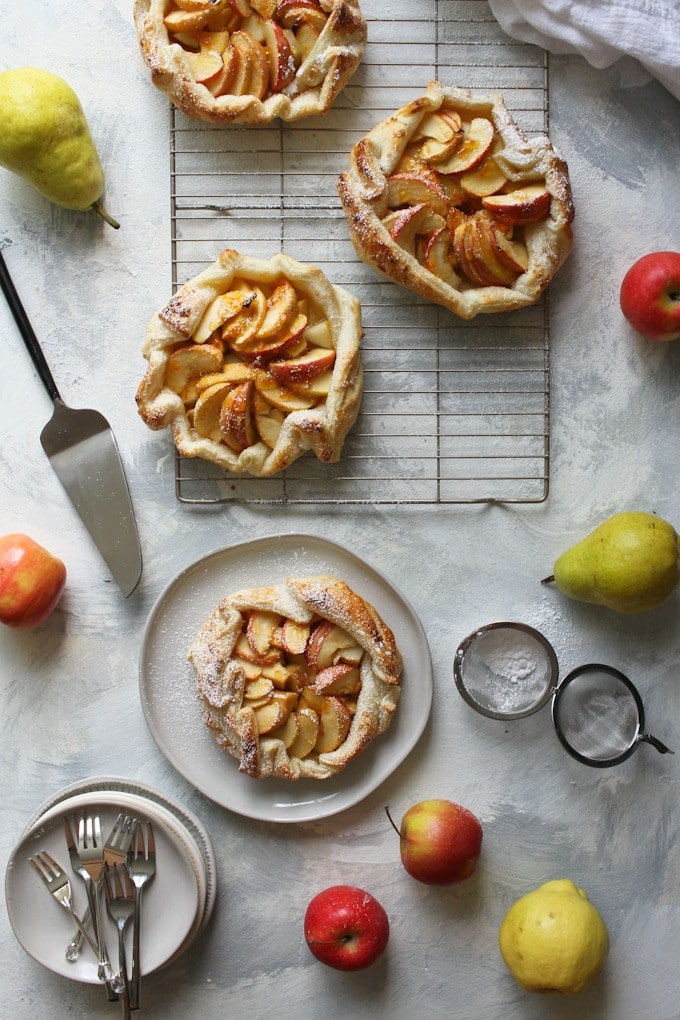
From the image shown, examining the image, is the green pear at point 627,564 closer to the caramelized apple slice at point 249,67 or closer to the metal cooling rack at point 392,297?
the metal cooling rack at point 392,297

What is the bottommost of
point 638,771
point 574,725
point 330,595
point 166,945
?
point 166,945

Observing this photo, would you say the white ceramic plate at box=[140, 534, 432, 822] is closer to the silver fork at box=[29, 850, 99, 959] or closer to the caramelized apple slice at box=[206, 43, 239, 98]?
the silver fork at box=[29, 850, 99, 959]

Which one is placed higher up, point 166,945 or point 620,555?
point 620,555

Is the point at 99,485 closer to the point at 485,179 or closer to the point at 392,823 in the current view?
the point at 392,823

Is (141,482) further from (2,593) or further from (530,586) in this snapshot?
(530,586)

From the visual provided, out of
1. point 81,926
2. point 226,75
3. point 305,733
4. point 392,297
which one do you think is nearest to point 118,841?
point 81,926

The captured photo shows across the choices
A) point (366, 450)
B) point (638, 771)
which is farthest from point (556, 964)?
point (366, 450)

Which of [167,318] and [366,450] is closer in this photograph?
[167,318]

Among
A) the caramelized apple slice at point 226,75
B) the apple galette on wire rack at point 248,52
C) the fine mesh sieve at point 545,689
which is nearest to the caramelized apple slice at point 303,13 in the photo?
the apple galette on wire rack at point 248,52
